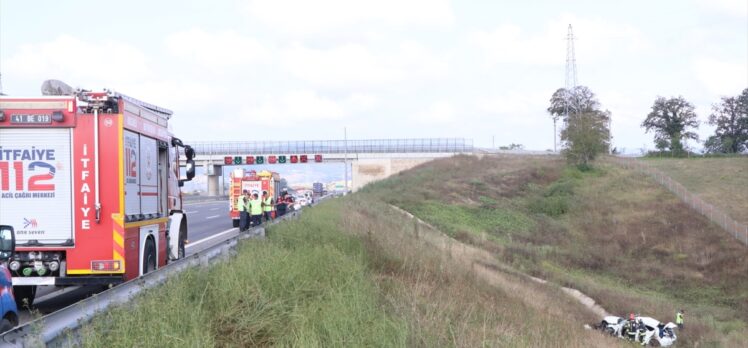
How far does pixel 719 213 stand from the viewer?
1889 inches

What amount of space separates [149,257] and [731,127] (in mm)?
105186

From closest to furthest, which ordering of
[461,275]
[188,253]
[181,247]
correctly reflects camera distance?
[461,275] < [181,247] < [188,253]

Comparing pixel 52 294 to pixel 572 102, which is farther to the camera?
pixel 572 102

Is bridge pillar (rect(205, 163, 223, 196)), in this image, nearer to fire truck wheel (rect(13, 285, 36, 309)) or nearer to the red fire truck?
fire truck wheel (rect(13, 285, 36, 309))

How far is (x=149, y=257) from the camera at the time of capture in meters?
12.9

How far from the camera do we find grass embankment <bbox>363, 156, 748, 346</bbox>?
29.2 m

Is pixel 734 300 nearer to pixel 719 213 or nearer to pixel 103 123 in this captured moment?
pixel 719 213

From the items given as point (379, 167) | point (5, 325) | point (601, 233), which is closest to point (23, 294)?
point (5, 325)

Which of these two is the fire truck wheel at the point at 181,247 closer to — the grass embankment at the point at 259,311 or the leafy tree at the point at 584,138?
the grass embankment at the point at 259,311

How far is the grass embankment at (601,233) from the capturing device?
95.8 ft

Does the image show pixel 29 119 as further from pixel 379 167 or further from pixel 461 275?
pixel 379 167

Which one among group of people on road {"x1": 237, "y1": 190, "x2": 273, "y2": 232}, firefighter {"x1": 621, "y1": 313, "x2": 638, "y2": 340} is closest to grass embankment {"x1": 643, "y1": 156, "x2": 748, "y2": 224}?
firefighter {"x1": 621, "y1": 313, "x2": 638, "y2": 340}

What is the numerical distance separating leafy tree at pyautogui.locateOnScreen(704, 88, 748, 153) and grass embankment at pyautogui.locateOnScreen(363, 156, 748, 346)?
37158 mm

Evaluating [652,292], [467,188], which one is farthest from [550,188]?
[652,292]
